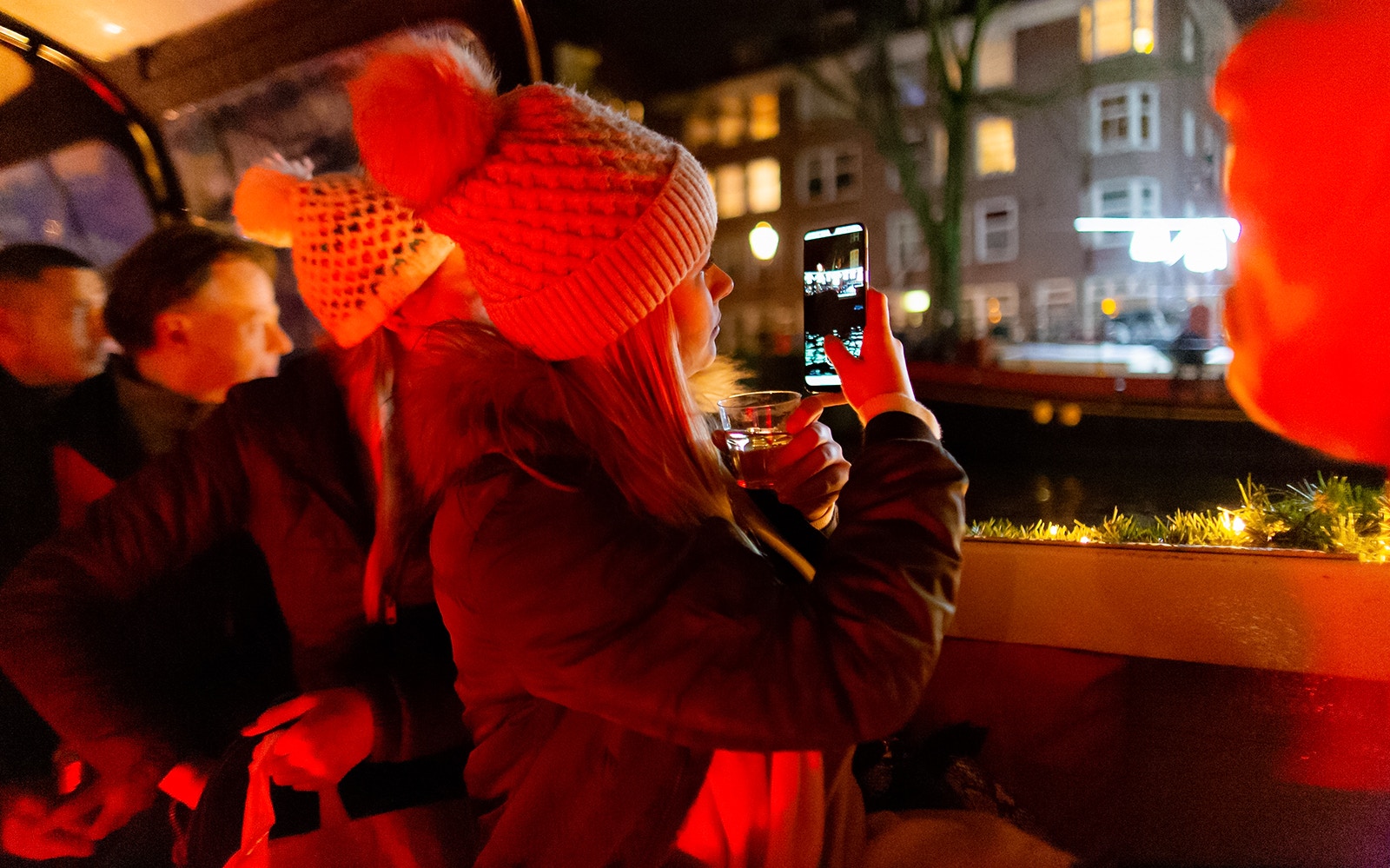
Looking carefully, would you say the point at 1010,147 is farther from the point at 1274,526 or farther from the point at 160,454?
the point at 160,454

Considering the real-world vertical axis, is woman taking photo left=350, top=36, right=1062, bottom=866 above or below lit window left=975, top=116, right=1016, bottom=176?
below

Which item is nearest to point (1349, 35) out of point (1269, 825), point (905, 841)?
point (905, 841)

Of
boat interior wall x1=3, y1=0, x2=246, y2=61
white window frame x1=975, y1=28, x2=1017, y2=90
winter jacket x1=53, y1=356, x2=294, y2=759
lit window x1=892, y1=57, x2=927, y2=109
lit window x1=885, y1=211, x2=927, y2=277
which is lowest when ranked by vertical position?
winter jacket x1=53, y1=356, x2=294, y2=759

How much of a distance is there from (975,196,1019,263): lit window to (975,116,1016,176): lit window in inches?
23.9

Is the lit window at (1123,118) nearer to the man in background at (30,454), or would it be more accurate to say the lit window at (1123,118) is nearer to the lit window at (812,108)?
the lit window at (812,108)

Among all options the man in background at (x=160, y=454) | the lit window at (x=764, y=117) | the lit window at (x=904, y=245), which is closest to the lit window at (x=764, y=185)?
the lit window at (x=764, y=117)

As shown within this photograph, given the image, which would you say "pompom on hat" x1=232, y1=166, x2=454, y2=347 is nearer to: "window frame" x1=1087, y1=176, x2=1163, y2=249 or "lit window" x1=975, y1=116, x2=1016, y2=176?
"window frame" x1=1087, y1=176, x2=1163, y2=249

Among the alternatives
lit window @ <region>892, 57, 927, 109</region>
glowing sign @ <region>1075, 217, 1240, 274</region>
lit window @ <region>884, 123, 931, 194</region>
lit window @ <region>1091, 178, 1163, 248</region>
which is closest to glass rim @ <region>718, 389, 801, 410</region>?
glowing sign @ <region>1075, 217, 1240, 274</region>

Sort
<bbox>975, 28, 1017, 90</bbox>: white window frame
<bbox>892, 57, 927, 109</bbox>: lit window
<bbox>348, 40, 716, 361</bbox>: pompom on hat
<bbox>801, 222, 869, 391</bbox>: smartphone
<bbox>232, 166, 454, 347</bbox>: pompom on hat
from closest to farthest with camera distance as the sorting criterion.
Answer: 1. <bbox>348, 40, 716, 361</bbox>: pompom on hat
2. <bbox>801, 222, 869, 391</bbox>: smartphone
3. <bbox>232, 166, 454, 347</bbox>: pompom on hat
4. <bbox>892, 57, 927, 109</bbox>: lit window
5. <bbox>975, 28, 1017, 90</bbox>: white window frame

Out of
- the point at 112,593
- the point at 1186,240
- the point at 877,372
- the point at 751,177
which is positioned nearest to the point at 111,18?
the point at 112,593

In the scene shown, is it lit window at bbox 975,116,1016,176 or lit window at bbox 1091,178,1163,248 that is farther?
lit window at bbox 975,116,1016,176

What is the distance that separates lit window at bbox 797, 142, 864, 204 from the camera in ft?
40.4

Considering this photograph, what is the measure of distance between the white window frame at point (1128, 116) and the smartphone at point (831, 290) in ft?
15.9

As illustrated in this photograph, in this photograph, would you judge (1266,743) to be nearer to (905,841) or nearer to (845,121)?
(905,841)
